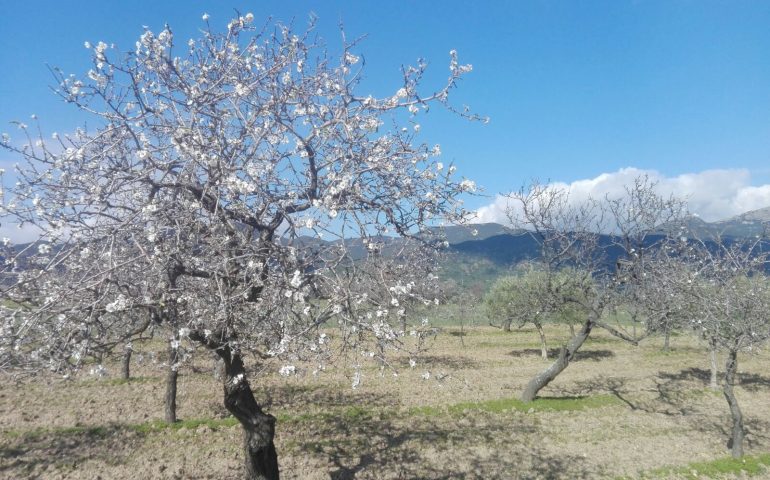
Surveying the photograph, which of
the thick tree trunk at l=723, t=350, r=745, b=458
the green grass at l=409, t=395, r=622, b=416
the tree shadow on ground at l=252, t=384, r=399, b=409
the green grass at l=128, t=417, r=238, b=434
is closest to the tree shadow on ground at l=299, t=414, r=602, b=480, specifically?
the green grass at l=409, t=395, r=622, b=416

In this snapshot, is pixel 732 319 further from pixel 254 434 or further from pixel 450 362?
pixel 450 362

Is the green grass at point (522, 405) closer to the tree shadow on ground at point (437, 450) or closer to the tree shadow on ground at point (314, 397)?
the tree shadow on ground at point (437, 450)

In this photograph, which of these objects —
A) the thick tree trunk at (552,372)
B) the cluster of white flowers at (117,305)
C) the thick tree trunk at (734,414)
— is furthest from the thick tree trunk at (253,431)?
the thick tree trunk at (734,414)

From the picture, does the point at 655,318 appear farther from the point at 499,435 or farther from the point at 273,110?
the point at 273,110

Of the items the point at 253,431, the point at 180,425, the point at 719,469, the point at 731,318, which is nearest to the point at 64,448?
the point at 180,425

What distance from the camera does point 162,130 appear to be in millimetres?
5973

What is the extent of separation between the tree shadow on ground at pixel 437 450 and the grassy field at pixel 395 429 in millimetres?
50

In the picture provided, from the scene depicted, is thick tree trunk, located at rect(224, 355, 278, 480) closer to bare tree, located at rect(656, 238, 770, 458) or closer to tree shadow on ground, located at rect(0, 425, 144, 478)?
tree shadow on ground, located at rect(0, 425, 144, 478)

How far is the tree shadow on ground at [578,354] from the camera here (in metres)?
31.1

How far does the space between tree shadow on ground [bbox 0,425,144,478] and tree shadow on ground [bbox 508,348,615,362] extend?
25.1 metres

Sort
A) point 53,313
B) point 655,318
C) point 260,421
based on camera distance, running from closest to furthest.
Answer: point 53,313 → point 260,421 → point 655,318

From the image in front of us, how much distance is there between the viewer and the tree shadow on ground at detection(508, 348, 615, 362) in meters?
31.1

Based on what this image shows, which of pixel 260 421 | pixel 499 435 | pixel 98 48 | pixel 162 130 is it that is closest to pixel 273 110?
pixel 162 130

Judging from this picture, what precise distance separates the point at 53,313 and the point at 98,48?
10.2 feet
